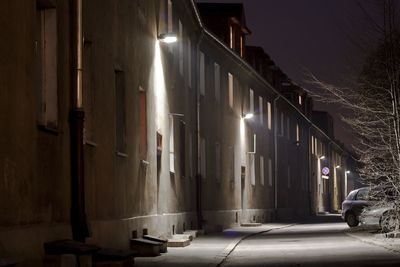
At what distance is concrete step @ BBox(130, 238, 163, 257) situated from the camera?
19.1 m

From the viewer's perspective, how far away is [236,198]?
41500mm

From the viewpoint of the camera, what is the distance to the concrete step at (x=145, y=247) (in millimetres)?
19109

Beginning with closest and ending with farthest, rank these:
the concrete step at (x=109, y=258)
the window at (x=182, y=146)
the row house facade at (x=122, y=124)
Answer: the row house facade at (x=122, y=124), the concrete step at (x=109, y=258), the window at (x=182, y=146)

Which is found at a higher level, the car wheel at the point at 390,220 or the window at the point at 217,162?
the window at the point at 217,162

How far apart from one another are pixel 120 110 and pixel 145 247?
305 cm

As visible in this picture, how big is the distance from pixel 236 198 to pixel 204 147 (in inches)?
299

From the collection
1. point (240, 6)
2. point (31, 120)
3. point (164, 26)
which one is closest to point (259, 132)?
point (240, 6)

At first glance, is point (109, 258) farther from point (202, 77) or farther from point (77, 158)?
point (202, 77)

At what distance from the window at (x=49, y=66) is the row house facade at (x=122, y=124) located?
16 millimetres

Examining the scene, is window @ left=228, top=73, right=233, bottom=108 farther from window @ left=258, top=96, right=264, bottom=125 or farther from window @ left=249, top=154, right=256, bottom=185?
window @ left=258, top=96, right=264, bottom=125

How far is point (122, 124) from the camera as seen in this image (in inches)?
757

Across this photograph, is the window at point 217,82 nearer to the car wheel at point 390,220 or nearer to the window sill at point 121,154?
the car wheel at point 390,220

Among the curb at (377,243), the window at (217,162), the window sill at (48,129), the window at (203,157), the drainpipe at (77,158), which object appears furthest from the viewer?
the window at (217,162)

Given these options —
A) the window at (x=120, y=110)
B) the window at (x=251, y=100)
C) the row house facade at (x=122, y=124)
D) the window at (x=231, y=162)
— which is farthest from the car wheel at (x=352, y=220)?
the window at (x=120, y=110)
